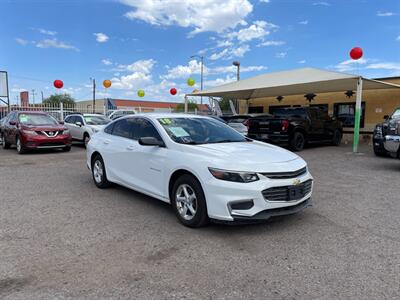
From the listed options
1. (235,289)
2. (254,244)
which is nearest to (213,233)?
(254,244)

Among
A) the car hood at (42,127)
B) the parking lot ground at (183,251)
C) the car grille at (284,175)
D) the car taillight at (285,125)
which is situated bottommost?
the parking lot ground at (183,251)

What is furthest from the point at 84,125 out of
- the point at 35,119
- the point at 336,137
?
the point at 336,137

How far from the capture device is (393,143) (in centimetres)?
852

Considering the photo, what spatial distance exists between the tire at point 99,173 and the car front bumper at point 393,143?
7236 mm

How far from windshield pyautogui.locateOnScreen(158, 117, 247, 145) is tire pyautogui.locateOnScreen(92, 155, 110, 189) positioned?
1.90 meters

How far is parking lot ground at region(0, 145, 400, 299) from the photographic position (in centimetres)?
291

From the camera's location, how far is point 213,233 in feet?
13.7

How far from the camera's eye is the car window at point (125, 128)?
5820 mm

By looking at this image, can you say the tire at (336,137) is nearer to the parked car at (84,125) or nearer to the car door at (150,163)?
the parked car at (84,125)

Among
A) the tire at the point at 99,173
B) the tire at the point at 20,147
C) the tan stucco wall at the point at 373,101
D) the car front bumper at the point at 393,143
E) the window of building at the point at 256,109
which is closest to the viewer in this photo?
the tire at the point at 99,173

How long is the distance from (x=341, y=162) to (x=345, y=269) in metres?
7.71

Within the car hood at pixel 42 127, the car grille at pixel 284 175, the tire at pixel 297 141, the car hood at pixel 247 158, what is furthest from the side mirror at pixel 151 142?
the tire at pixel 297 141

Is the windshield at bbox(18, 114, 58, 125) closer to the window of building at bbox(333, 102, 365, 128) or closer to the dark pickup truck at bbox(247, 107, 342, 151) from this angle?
the dark pickup truck at bbox(247, 107, 342, 151)

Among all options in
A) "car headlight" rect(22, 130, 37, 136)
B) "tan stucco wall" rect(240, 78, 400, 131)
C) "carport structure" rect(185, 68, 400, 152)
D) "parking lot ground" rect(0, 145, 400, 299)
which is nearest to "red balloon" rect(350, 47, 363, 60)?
"carport structure" rect(185, 68, 400, 152)
